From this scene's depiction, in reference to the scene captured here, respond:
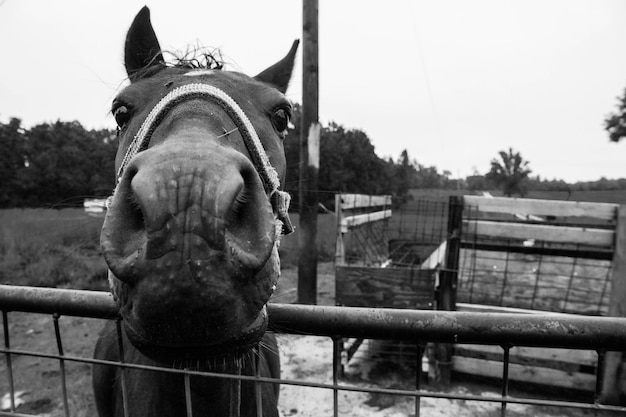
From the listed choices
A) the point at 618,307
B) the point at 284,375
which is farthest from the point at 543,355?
the point at 284,375

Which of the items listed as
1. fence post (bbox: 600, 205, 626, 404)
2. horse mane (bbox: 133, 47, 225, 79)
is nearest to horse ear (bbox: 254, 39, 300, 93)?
horse mane (bbox: 133, 47, 225, 79)

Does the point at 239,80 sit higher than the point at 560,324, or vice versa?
the point at 239,80

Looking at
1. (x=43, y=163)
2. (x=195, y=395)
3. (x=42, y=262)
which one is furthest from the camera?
(x=43, y=163)

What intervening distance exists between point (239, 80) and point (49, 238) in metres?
11.3

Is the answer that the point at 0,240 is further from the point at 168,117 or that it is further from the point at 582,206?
the point at 582,206

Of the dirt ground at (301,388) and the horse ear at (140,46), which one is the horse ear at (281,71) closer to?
the horse ear at (140,46)

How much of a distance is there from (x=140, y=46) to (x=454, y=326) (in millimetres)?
2053

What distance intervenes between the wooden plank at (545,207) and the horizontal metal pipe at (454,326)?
3.15 meters

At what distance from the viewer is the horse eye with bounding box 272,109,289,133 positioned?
65.8 inches

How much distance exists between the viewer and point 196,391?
1260mm

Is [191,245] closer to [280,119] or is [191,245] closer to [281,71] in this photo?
[280,119]

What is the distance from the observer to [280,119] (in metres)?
1.71

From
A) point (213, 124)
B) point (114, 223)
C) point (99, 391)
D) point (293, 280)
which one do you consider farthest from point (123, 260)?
point (293, 280)

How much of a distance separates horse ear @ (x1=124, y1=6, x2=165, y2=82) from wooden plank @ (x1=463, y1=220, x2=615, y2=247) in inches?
135
